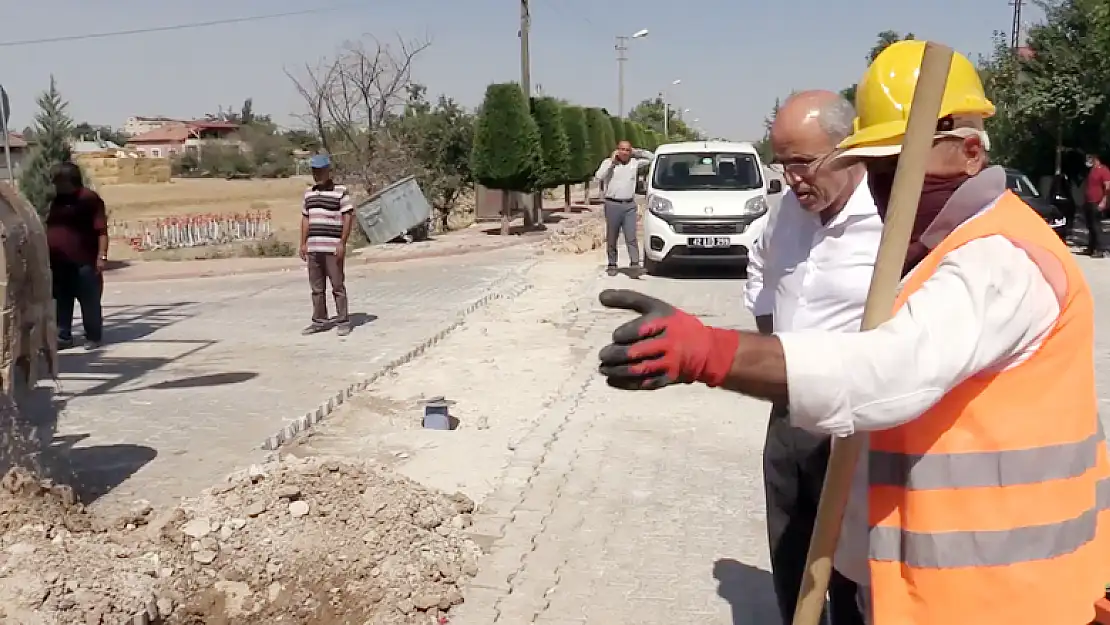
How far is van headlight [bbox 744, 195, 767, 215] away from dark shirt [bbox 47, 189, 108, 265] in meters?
8.01

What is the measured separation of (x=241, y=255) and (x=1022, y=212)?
19483 mm

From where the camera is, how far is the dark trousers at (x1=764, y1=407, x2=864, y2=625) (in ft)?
9.75

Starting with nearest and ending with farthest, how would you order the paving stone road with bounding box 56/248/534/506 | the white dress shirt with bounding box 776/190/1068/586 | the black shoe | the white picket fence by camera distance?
the white dress shirt with bounding box 776/190/1068/586, the paving stone road with bounding box 56/248/534/506, the black shoe, the white picket fence

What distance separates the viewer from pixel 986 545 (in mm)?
1645

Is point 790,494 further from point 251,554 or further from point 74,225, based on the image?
point 74,225

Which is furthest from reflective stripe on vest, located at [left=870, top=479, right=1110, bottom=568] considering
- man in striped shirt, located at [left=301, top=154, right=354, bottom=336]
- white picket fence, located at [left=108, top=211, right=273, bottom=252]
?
white picket fence, located at [left=108, top=211, right=273, bottom=252]

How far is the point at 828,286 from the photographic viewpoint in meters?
2.95

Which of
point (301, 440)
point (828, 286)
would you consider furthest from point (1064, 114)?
point (828, 286)

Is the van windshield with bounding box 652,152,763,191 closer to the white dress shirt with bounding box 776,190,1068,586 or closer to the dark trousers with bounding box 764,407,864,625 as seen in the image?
the dark trousers with bounding box 764,407,864,625

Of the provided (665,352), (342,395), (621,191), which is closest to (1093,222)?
(621,191)

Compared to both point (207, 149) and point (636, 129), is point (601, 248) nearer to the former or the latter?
point (636, 129)

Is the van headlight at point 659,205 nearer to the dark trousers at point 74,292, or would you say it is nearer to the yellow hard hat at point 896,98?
the dark trousers at point 74,292

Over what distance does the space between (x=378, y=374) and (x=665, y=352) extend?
6913mm

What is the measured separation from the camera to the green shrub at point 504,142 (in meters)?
20.7
